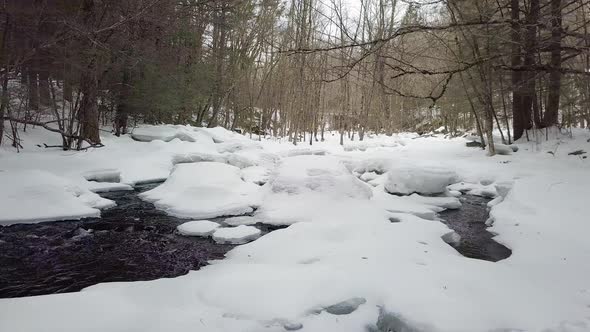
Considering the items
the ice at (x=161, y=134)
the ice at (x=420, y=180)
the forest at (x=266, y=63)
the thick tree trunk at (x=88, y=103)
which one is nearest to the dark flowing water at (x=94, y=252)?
A: the forest at (x=266, y=63)

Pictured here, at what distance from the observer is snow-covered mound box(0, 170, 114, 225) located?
6.02m

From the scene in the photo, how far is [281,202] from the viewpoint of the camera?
7074 millimetres

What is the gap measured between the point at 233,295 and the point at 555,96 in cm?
1151

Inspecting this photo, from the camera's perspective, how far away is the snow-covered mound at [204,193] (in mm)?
7051

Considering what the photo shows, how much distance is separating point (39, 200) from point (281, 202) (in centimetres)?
395

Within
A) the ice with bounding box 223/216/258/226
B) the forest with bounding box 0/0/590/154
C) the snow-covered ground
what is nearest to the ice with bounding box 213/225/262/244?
the snow-covered ground

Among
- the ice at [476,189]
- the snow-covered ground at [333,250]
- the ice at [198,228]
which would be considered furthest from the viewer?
the ice at [476,189]

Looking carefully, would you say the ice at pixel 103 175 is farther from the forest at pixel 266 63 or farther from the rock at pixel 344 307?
the rock at pixel 344 307

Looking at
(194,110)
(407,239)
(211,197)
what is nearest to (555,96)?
(407,239)

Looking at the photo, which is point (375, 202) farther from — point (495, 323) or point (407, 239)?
point (495, 323)

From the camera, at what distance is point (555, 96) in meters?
11.2

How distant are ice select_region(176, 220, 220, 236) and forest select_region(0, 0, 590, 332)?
64mm

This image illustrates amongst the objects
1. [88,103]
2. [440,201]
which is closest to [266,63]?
[88,103]

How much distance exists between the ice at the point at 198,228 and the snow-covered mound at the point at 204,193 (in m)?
0.63
